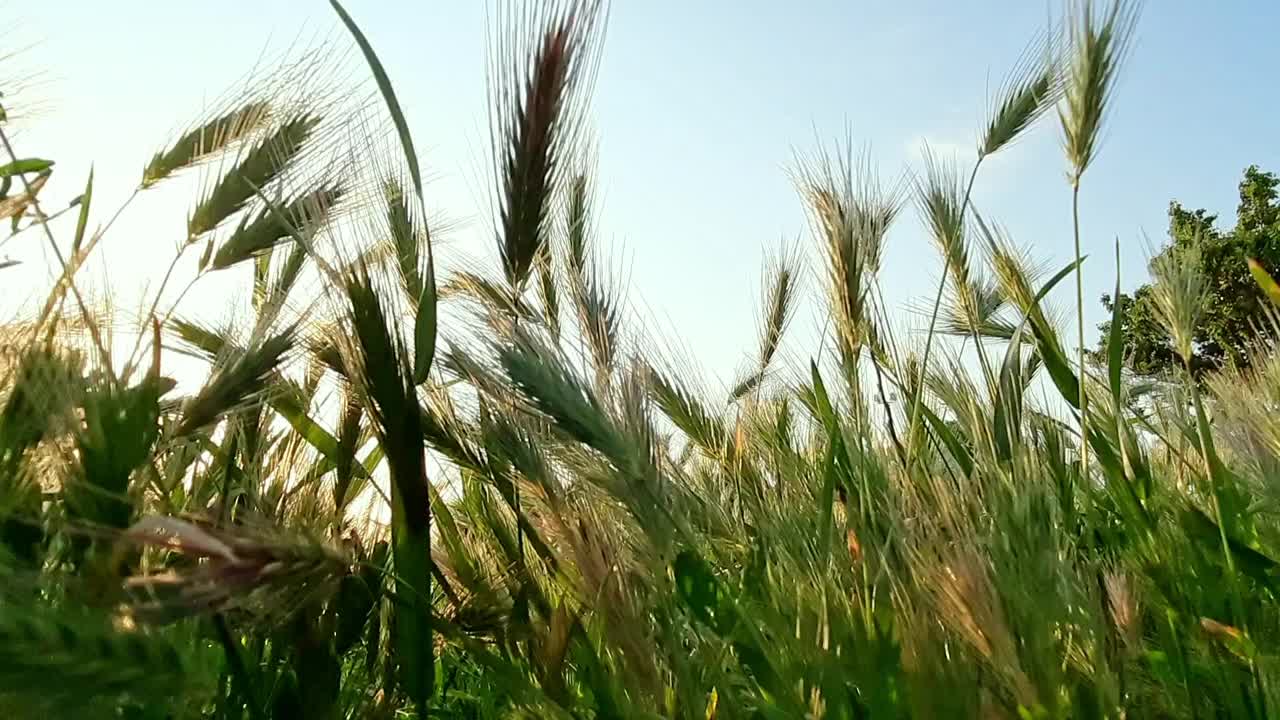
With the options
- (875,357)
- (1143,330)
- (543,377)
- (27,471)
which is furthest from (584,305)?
(1143,330)

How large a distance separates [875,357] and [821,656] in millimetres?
917

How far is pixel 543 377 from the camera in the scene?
31.6 inches

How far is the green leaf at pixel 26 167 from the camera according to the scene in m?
0.85

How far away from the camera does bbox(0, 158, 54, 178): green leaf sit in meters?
0.85

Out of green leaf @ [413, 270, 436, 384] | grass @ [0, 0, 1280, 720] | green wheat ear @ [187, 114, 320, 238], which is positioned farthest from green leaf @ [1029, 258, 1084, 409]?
green wheat ear @ [187, 114, 320, 238]

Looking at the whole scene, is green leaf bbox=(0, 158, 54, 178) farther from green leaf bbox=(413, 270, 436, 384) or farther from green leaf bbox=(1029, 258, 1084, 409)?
green leaf bbox=(1029, 258, 1084, 409)

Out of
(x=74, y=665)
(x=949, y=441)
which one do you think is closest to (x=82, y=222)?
(x=74, y=665)

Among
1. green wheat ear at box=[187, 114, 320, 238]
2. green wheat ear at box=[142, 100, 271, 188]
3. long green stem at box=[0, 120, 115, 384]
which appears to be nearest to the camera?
long green stem at box=[0, 120, 115, 384]

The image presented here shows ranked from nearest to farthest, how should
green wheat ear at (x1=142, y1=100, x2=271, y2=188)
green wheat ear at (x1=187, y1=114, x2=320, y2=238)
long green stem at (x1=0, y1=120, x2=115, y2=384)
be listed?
long green stem at (x1=0, y1=120, x2=115, y2=384) < green wheat ear at (x1=187, y1=114, x2=320, y2=238) < green wheat ear at (x1=142, y1=100, x2=271, y2=188)

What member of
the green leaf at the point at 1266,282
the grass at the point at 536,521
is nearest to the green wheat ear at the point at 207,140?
the grass at the point at 536,521

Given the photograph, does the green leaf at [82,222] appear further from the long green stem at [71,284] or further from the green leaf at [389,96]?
the green leaf at [389,96]

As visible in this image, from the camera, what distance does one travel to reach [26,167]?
2.98ft

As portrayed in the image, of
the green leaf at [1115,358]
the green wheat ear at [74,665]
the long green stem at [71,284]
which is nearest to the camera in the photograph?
the green wheat ear at [74,665]

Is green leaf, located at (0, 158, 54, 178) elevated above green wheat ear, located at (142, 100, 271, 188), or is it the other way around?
green wheat ear, located at (142, 100, 271, 188)
